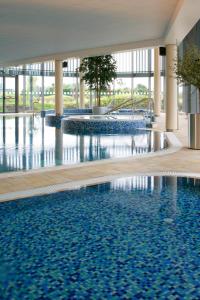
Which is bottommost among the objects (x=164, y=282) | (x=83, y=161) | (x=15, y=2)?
(x=164, y=282)

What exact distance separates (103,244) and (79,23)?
891 cm

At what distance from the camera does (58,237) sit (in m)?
3.82

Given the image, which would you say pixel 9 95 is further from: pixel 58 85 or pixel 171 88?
pixel 171 88

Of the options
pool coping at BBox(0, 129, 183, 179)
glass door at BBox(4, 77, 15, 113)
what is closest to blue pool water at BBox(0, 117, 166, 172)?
pool coping at BBox(0, 129, 183, 179)

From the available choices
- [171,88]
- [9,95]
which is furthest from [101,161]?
[9,95]

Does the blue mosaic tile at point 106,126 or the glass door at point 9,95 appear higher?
the glass door at point 9,95

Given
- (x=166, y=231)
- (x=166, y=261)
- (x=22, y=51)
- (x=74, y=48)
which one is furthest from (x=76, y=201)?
(x=22, y=51)

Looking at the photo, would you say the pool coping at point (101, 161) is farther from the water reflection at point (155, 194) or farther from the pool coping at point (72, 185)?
the water reflection at point (155, 194)

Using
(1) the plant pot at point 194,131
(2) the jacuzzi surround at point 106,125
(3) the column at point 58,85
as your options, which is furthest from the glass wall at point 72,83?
(1) the plant pot at point 194,131

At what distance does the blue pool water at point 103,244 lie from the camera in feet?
9.05

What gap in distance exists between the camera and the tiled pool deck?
5.64m

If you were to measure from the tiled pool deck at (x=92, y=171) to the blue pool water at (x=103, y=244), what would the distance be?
41 centimetres

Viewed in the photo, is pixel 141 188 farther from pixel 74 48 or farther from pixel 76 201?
pixel 74 48

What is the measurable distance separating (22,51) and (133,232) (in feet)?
49.5
